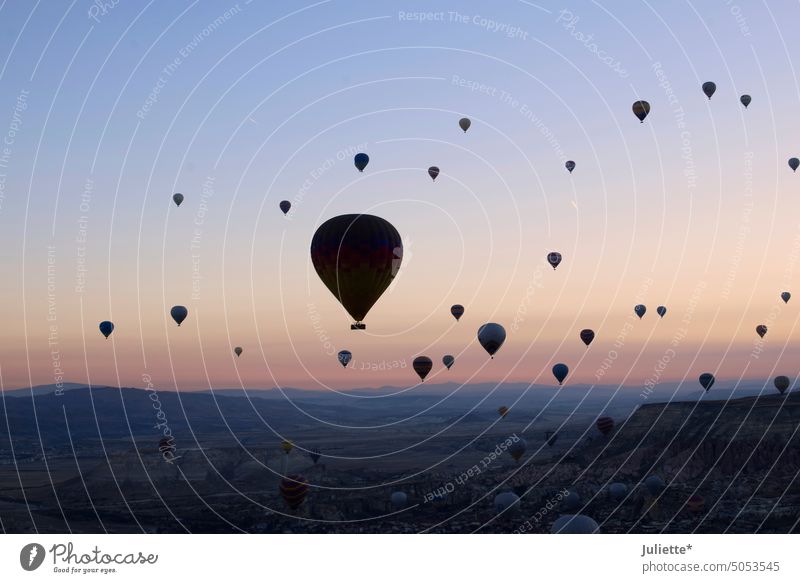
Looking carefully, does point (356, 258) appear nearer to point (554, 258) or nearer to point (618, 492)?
point (554, 258)

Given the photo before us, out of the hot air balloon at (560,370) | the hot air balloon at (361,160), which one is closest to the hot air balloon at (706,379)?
the hot air balloon at (560,370)

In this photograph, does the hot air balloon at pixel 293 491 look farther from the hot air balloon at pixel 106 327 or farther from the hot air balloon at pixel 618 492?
the hot air balloon at pixel 618 492

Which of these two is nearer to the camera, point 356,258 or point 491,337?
point 356,258

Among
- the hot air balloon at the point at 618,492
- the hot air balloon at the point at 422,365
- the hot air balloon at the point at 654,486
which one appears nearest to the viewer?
the hot air balloon at the point at 422,365

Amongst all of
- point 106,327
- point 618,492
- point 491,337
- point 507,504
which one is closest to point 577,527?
point 491,337

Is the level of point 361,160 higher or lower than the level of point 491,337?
higher

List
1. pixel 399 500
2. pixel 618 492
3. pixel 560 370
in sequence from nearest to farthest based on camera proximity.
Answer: pixel 560 370
pixel 618 492
pixel 399 500

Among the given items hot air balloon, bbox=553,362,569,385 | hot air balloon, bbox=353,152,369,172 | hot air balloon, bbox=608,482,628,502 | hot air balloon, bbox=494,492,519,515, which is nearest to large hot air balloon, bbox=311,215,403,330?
hot air balloon, bbox=353,152,369,172

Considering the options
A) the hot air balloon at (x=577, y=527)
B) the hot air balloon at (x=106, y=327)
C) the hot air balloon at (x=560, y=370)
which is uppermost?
the hot air balloon at (x=106, y=327)
